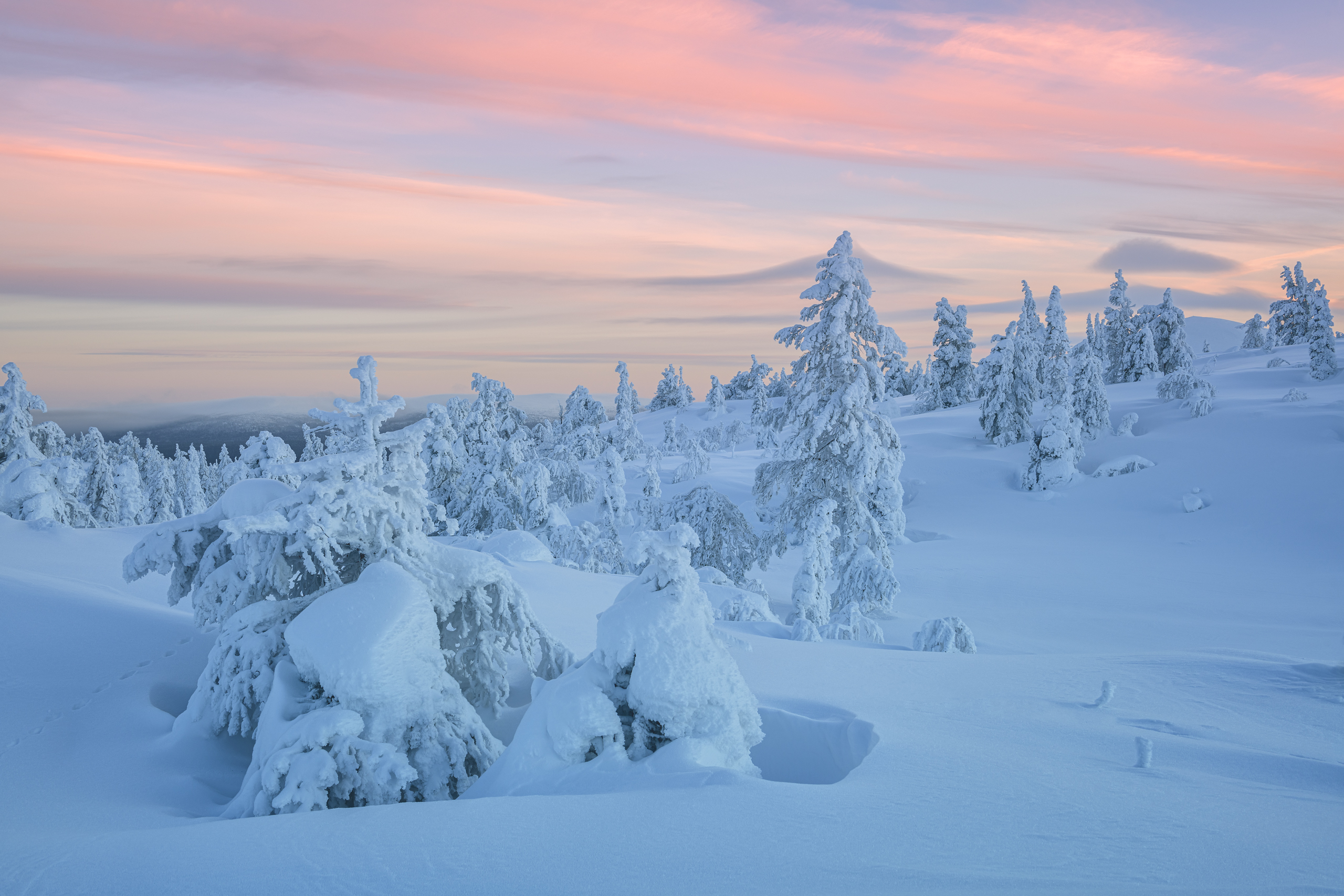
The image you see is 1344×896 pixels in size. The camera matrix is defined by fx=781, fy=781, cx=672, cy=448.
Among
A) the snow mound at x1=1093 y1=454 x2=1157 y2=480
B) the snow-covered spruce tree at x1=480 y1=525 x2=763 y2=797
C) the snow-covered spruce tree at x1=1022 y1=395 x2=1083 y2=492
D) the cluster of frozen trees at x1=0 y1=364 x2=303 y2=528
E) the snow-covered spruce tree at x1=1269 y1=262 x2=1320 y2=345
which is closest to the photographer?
the snow-covered spruce tree at x1=480 y1=525 x2=763 y2=797

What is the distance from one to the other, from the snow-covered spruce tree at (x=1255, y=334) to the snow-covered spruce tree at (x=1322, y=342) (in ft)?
88.4

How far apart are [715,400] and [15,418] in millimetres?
69137

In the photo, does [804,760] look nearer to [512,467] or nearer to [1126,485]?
[512,467]

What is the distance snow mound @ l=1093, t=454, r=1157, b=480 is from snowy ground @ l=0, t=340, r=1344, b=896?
2008 cm

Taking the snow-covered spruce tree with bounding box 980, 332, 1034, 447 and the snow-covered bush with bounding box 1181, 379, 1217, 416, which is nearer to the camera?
the snow-covered bush with bounding box 1181, 379, 1217, 416

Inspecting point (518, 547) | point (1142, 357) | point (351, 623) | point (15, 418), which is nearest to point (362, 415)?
point (351, 623)

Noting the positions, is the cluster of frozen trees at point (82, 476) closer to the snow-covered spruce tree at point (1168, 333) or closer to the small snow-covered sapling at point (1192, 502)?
the small snow-covered sapling at point (1192, 502)

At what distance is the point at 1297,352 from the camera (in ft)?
198

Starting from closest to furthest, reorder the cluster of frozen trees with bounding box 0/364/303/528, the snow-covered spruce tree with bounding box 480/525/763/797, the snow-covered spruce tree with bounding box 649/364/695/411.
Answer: the snow-covered spruce tree with bounding box 480/525/763/797, the cluster of frozen trees with bounding box 0/364/303/528, the snow-covered spruce tree with bounding box 649/364/695/411

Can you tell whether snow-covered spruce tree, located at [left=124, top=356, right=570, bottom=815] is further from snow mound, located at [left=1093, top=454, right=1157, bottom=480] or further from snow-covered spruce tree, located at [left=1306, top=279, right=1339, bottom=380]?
snow-covered spruce tree, located at [left=1306, top=279, right=1339, bottom=380]

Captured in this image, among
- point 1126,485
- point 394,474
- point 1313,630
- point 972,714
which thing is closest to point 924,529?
point 1126,485

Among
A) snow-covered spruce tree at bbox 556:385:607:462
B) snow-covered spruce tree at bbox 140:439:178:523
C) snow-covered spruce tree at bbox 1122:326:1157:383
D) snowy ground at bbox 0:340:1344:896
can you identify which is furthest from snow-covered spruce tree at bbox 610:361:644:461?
snow-covered spruce tree at bbox 1122:326:1157:383

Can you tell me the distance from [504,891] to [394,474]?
16.5 feet

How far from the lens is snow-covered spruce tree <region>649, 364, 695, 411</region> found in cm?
10400
